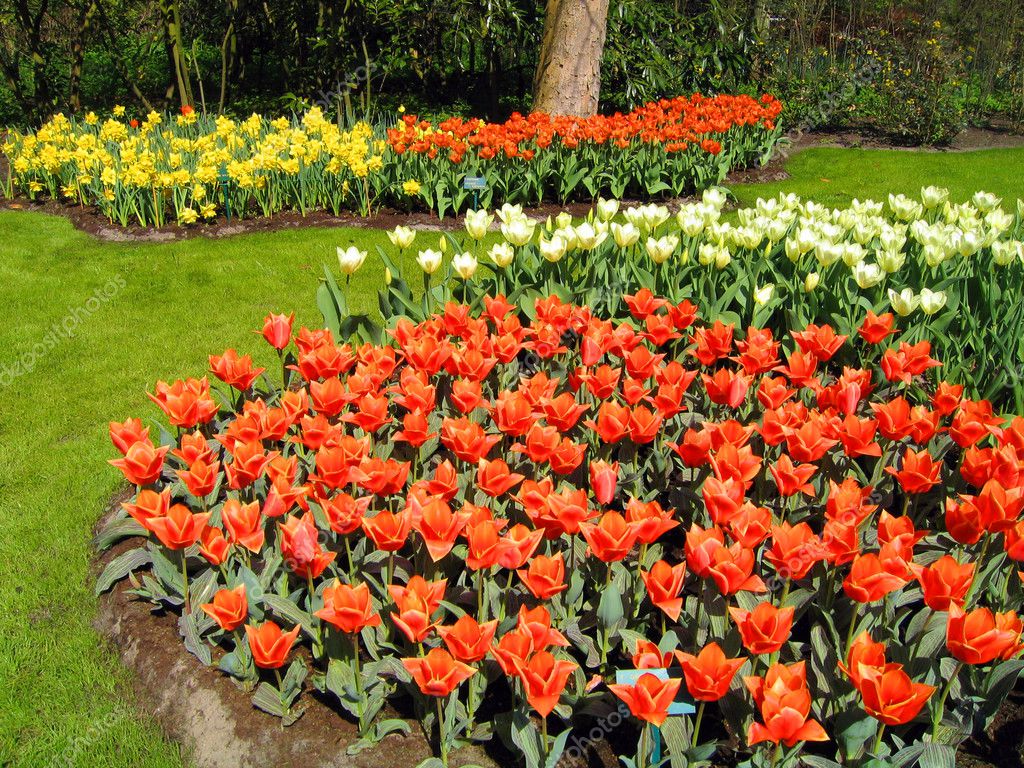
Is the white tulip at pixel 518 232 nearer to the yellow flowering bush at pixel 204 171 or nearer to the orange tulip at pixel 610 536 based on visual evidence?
the orange tulip at pixel 610 536

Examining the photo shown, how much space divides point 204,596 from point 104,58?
57.2ft

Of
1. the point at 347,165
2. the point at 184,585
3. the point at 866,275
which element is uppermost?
the point at 347,165

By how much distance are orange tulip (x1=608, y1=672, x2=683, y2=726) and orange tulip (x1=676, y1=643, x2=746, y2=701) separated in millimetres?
40

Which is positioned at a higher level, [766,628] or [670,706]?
[766,628]

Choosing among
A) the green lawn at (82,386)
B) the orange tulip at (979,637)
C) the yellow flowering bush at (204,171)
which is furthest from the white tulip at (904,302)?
the yellow flowering bush at (204,171)

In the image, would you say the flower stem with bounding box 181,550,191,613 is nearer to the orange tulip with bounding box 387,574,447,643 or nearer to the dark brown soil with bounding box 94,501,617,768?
the dark brown soil with bounding box 94,501,617,768

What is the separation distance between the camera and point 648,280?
4.20m

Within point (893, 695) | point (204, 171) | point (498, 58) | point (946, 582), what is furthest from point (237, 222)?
point (498, 58)

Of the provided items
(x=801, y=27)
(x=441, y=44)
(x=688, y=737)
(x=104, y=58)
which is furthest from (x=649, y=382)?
(x=104, y=58)

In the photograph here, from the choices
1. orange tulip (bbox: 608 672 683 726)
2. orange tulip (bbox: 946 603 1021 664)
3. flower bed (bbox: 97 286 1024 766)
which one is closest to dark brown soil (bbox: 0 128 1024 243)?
flower bed (bbox: 97 286 1024 766)

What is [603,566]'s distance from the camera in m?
2.45

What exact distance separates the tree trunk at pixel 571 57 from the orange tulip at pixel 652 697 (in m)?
8.39

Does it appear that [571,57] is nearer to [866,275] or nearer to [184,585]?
[866,275]

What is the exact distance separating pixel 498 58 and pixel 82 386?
9.53m
